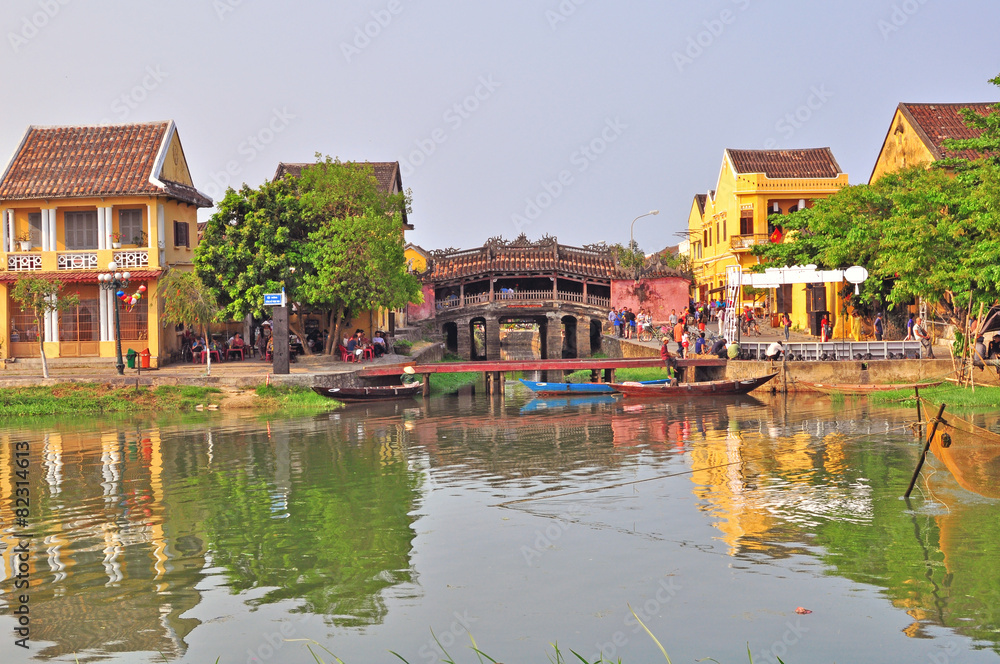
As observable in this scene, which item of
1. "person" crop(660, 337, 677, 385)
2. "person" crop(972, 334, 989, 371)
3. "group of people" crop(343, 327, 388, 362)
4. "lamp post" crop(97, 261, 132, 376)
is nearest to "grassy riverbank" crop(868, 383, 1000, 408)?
"person" crop(972, 334, 989, 371)

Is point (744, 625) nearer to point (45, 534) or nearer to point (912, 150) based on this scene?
point (45, 534)

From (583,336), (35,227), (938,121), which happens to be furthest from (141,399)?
(938,121)

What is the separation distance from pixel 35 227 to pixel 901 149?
33829 millimetres

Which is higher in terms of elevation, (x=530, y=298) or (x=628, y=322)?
(x=530, y=298)

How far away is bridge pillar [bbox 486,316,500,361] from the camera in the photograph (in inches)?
2066

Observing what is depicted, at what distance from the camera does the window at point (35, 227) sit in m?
32.0

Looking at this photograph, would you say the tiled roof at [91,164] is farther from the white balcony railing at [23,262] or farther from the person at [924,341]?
the person at [924,341]

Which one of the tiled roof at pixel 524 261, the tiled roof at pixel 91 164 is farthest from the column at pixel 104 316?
the tiled roof at pixel 524 261

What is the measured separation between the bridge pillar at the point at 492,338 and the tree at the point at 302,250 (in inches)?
723

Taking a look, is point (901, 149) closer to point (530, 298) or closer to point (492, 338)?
point (530, 298)

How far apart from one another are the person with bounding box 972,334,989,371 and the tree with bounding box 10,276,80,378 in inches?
1021

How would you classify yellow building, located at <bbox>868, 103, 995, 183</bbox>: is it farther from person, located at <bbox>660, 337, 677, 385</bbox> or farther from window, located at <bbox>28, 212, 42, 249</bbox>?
window, located at <bbox>28, 212, 42, 249</bbox>

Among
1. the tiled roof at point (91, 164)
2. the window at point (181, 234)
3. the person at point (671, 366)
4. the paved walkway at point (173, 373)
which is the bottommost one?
the person at point (671, 366)

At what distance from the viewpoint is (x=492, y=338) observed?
53062 millimetres
